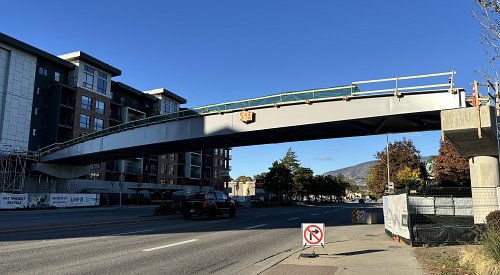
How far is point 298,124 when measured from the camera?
2566 cm

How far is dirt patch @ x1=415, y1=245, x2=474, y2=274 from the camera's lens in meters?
8.64

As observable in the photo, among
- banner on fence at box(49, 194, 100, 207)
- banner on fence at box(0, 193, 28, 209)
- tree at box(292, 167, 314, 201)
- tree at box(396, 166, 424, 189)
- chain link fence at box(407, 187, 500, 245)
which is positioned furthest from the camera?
tree at box(292, 167, 314, 201)

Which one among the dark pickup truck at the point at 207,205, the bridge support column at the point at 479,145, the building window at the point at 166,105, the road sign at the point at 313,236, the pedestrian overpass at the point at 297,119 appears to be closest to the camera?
the road sign at the point at 313,236

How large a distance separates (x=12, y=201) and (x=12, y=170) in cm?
1336

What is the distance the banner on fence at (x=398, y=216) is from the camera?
13.9 m

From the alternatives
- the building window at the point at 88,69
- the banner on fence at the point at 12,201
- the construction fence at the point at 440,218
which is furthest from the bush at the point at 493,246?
the building window at the point at 88,69

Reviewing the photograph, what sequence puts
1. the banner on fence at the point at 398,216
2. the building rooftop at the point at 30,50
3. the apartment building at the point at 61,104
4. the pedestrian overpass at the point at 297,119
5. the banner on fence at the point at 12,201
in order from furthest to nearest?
1. the apartment building at the point at 61,104
2. the building rooftop at the point at 30,50
3. the banner on fence at the point at 12,201
4. the pedestrian overpass at the point at 297,119
5. the banner on fence at the point at 398,216

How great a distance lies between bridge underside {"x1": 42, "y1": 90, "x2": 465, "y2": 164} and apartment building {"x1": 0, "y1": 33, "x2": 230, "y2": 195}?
24808 millimetres

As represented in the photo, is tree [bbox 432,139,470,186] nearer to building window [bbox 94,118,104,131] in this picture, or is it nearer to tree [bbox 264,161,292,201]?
tree [bbox 264,161,292,201]

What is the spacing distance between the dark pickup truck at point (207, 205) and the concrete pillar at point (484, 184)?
15278mm

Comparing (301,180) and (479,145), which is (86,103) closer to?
(301,180)

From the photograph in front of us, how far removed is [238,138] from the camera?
31.7 metres

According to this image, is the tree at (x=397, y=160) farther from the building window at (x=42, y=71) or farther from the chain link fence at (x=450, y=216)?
the building window at (x=42, y=71)

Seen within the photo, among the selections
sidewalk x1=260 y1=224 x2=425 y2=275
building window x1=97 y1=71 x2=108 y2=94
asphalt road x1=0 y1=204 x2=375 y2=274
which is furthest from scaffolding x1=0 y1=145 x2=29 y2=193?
sidewalk x1=260 y1=224 x2=425 y2=275
